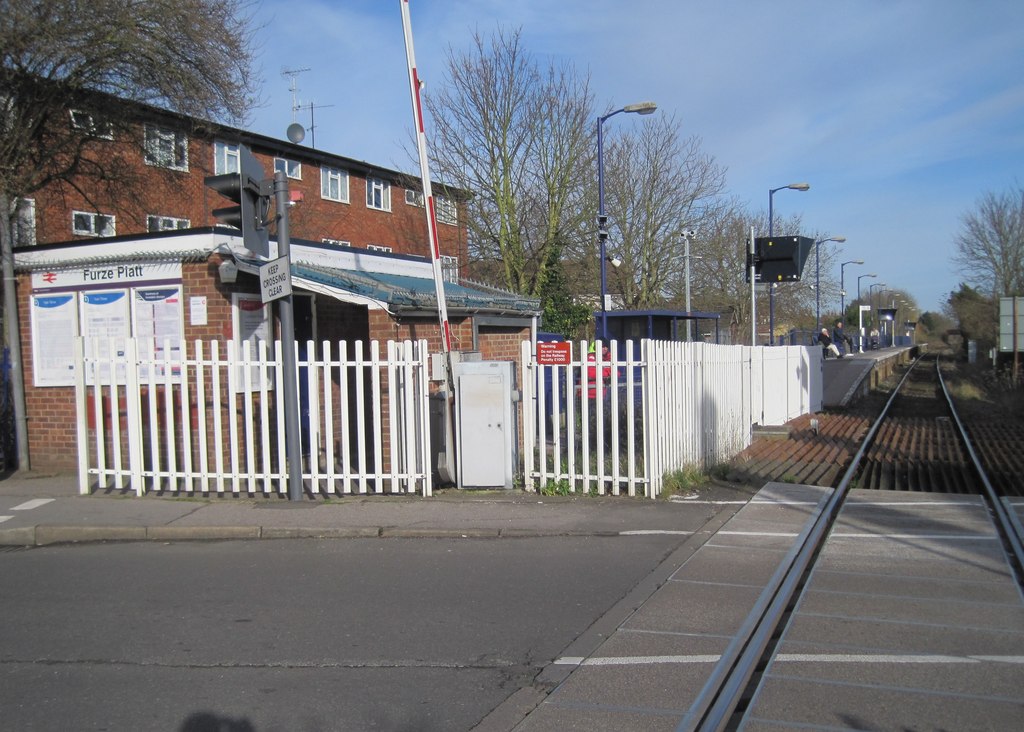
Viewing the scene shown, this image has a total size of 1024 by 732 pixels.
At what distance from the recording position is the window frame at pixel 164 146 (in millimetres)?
13195

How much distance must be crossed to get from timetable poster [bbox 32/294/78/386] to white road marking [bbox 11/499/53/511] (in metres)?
2.41

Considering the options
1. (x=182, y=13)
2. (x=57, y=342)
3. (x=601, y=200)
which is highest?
(x=182, y=13)

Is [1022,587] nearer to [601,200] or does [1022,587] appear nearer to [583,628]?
[583,628]

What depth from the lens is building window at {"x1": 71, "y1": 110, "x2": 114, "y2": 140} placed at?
12.3m

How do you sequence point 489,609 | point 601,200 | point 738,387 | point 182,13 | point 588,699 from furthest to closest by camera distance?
point 601,200, point 738,387, point 182,13, point 489,609, point 588,699

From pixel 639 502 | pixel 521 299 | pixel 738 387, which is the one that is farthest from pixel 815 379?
pixel 639 502

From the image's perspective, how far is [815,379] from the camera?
22500 mm

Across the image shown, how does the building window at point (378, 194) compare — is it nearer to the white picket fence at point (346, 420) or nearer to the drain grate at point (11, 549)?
the white picket fence at point (346, 420)

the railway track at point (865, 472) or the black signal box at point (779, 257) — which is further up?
the black signal box at point (779, 257)

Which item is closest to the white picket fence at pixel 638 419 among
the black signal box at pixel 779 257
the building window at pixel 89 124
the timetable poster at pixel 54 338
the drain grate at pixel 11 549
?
the drain grate at pixel 11 549

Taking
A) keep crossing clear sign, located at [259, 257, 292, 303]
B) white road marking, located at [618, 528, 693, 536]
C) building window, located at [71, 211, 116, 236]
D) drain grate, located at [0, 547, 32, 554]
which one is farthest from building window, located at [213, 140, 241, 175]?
white road marking, located at [618, 528, 693, 536]

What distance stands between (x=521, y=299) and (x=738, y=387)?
384cm

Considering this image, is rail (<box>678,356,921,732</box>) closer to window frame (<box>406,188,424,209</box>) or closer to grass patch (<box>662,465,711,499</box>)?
grass patch (<box>662,465,711,499</box>)

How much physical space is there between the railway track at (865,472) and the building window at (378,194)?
21470mm
